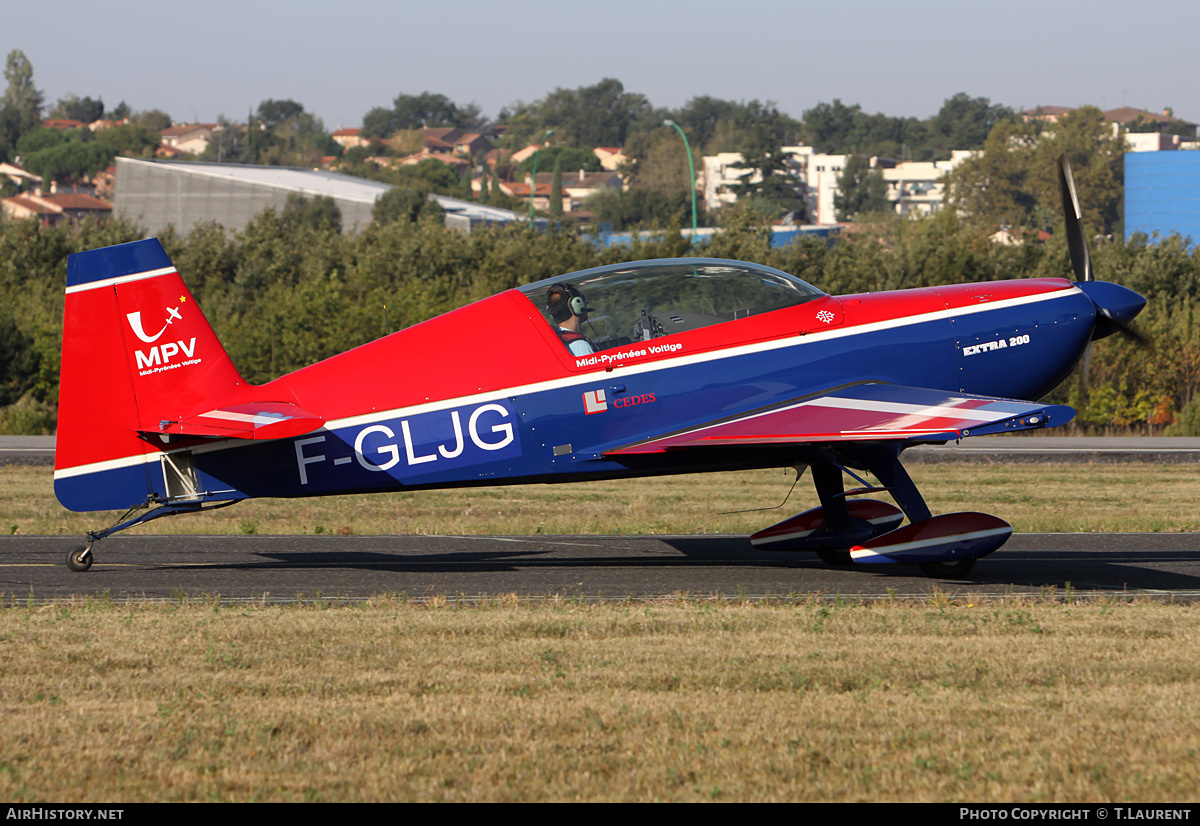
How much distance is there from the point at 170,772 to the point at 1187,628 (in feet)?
22.5

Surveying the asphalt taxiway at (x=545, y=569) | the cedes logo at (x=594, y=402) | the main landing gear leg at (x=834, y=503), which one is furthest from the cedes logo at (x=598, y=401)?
the main landing gear leg at (x=834, y=503)

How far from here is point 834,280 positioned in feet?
122

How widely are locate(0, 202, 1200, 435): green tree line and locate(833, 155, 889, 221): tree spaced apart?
131 meters

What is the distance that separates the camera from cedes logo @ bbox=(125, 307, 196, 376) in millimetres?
10891

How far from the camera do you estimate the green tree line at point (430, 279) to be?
34.8 meters

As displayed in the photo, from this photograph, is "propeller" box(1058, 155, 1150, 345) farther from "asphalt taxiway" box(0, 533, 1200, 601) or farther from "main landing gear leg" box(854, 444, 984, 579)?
"main landing gear leg" box(854, 444, 984, 579)

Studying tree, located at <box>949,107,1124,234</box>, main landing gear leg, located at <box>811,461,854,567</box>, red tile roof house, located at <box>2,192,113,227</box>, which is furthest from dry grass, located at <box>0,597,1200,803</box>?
red tile roof house, located at <box>2,192,113,227</box>

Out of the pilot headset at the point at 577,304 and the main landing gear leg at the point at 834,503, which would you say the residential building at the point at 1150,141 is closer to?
the main landing gear leg at the point at 834,503

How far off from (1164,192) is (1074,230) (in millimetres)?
92996

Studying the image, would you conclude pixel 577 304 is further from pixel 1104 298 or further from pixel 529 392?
pixel 1104 298

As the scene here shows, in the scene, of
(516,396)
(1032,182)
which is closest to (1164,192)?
(1032,182)

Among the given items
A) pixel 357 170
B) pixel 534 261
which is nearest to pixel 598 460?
pixel 534 261
